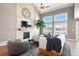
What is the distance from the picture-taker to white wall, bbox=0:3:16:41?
193 cm

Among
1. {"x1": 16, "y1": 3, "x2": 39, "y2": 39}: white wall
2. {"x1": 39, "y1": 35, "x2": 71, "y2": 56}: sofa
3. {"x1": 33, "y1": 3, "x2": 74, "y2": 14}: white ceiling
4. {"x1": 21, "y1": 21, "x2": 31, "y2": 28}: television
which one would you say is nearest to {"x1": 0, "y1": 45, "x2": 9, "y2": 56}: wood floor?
{"x1": 16, "y1": 3, "x2": 39, "y2": 39}: white wall

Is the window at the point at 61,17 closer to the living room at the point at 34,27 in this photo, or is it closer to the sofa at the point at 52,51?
the living room at the point at 34,27

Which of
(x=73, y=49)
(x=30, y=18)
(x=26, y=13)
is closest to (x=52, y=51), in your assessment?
(x=73, y=49)

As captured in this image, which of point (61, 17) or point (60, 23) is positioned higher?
point (61, 17)

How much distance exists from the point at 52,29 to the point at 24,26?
632mm

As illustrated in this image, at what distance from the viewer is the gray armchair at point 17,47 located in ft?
6.48

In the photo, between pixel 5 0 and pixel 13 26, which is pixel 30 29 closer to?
pixel 13 26

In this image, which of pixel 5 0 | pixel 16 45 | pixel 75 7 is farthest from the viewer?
pixel 16 45

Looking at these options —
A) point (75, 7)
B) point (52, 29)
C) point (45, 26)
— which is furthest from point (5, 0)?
point (75, 7)

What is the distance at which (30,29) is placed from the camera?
2068mm

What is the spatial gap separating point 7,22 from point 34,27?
593 mm

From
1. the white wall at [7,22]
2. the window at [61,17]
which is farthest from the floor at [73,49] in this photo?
the window at [61,17]

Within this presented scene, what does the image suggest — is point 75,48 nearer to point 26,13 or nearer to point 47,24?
point 47,24

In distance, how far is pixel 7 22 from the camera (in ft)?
6.53
